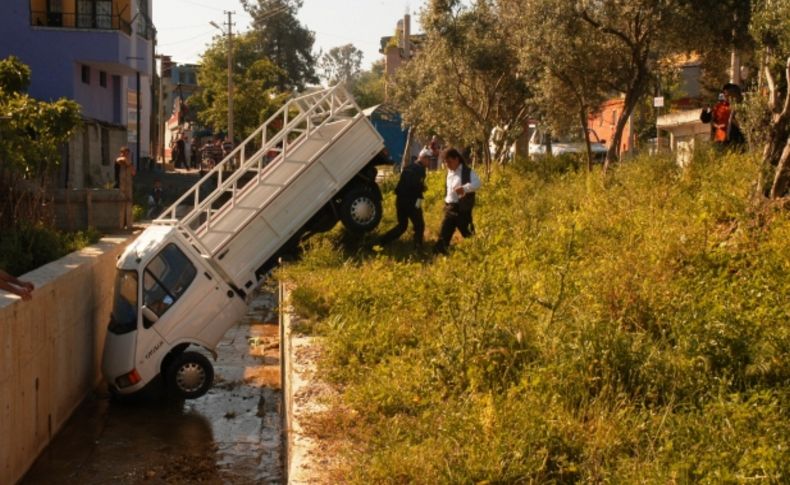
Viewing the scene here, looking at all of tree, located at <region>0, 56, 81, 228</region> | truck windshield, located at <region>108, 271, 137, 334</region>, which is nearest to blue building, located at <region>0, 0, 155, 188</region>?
tree, located at <region>0, 56, 81, 228</region>

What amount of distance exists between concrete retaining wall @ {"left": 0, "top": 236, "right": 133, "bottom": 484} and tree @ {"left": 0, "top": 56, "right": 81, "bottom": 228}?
102 centimetres

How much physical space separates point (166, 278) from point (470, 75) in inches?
597

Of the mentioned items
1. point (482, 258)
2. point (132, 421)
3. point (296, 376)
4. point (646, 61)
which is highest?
point (646, 61)

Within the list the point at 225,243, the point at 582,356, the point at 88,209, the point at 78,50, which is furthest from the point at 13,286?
the point at 78,50

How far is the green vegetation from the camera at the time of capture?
561 centimetres

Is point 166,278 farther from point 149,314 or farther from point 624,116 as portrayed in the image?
point 624,116

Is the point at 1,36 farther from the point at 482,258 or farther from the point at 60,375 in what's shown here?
the point at 482,258

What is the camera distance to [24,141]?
46.2 ft

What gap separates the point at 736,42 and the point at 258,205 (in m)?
7.76

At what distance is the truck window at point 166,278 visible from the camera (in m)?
12.1

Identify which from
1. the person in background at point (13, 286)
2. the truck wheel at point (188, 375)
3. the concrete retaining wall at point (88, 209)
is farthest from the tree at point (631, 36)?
the person in background at point (13, 286)

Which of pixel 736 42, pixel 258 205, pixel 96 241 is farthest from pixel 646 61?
pixel 96 241

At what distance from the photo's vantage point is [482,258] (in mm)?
11125

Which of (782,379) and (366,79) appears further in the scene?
(366,79)
